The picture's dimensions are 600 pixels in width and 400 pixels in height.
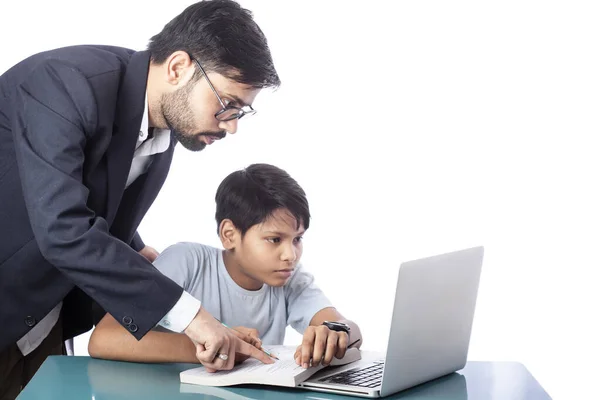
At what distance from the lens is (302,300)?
2.29 m

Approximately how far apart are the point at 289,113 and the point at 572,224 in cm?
145

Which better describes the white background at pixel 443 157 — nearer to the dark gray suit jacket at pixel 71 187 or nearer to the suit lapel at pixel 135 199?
the suit lapel at pixel 135 199

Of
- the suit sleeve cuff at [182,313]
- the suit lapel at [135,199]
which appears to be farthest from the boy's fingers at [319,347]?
the suit lapel at [135,199]

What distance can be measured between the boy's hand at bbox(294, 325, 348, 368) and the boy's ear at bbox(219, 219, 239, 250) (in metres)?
0.65

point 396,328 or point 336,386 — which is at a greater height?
point 396,328

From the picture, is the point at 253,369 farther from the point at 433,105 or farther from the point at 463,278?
Result: the point at 433,105

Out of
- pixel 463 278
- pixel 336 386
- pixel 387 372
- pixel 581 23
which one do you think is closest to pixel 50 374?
pixel 336 386

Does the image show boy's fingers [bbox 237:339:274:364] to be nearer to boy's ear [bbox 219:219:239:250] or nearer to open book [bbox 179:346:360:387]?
open book [bbox 179:346:360:387]

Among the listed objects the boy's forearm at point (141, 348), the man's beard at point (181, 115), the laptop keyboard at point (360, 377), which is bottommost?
the boy's forearm at point (141, 348)

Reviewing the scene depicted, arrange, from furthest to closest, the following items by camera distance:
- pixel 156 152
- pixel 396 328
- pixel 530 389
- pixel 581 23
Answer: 1. pixel 581 23
2. pixel 156 152
3. pixel 530 389
4. pixel 396 328

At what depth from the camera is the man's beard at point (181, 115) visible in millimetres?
2025

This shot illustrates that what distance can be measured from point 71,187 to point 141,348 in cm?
38

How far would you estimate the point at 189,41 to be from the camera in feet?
6.72

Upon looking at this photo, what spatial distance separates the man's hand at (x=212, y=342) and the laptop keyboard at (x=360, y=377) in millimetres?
190
